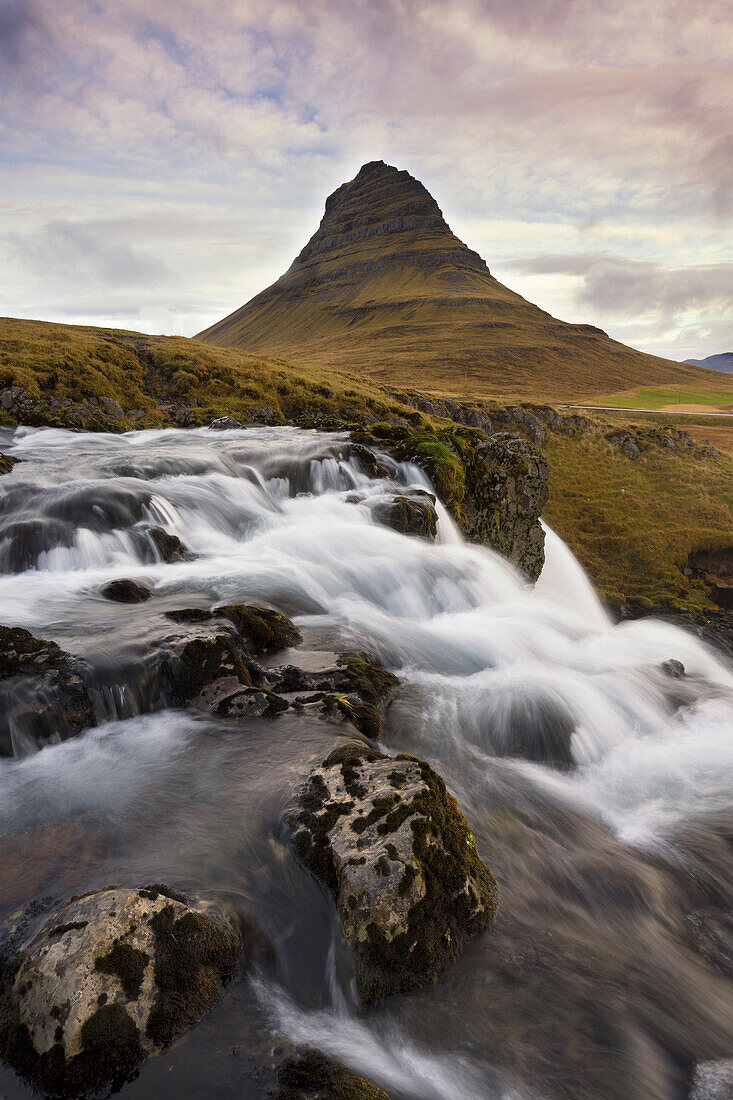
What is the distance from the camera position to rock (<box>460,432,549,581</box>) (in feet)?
73.5

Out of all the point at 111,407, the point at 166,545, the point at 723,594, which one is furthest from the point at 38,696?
the point at 723,594

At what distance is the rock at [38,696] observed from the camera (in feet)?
22.7

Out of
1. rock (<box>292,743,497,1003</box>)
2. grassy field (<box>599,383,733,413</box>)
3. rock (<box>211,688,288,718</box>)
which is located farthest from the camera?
grassy field (<box>599,383,733,413</box>)

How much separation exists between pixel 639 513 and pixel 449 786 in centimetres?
3098

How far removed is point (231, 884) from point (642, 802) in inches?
237

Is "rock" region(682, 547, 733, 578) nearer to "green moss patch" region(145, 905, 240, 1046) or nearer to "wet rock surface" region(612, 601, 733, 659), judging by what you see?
"wet rock surface" region(612, 601, 733, 659)

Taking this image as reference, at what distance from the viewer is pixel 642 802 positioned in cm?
816

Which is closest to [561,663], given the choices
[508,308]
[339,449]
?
[339,449]

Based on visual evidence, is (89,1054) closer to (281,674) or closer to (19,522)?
(281,674)

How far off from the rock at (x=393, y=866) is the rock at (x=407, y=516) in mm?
11440

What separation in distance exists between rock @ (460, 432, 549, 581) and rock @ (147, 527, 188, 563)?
11.4 metres

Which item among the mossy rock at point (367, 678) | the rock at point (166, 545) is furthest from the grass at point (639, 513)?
the rock at point (166, 545)

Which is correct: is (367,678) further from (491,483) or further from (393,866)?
(491,483)

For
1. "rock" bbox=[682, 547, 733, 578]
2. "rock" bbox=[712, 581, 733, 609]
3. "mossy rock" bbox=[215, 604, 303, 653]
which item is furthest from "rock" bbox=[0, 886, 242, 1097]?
"rock" bbox=[682, 547, 733, 578]
